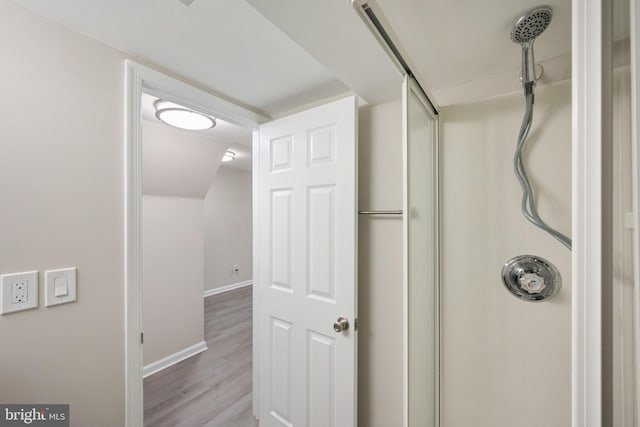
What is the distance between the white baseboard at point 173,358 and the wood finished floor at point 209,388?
0.05 m

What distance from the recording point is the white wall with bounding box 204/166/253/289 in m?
4.51

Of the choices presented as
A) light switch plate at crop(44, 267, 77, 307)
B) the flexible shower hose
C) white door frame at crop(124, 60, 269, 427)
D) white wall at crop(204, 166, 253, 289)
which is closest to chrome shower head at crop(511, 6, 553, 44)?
the flexible shower hose

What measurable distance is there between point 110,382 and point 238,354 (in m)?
1.81

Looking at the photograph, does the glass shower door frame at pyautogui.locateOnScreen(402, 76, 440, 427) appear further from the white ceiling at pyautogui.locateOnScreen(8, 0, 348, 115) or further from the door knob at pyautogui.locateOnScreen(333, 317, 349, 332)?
the white ceiling at pyautogui.locateOnScreen(8, 0, 348, 115)

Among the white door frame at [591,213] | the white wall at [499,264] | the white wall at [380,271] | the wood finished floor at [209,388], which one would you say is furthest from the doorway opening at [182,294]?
the white door frame at [591,213]

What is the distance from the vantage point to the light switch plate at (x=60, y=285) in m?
0.92

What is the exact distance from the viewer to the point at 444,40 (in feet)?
2.65

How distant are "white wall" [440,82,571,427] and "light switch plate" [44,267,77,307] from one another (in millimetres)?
1551

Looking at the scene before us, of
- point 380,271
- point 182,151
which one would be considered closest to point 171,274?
point 182,151

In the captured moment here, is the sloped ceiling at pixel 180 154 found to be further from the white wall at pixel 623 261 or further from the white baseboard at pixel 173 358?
the white wall at pixel 623 261

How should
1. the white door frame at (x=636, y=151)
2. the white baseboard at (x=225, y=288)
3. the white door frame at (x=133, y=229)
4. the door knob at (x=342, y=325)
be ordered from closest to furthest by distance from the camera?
the white door frame at (x=636, y=151)
the white door frame at (x=133, y=229)
the door knob at (x=342, y=325)
the white baseboard at (x=225, y=288)

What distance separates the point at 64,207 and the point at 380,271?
1398mm

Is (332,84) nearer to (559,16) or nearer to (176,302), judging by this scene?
(559,16)

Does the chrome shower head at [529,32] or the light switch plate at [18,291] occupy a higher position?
the chrome shower head at [529,32]
